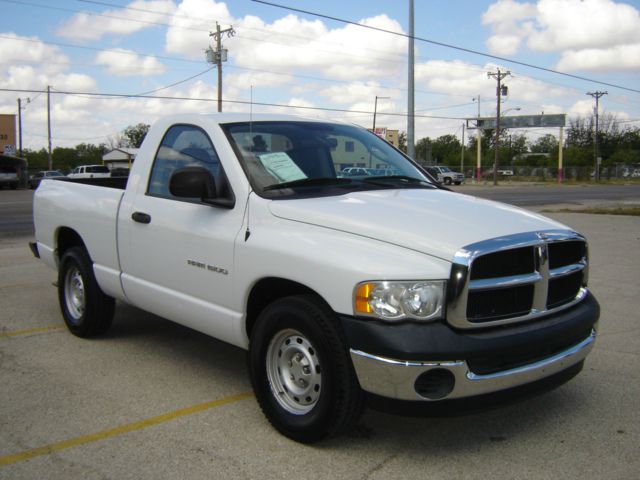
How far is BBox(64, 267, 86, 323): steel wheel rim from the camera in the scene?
566cm

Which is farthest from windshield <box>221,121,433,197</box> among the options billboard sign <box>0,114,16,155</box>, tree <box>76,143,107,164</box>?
tree <box>76,143,107,164</box>

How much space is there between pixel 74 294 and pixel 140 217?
5.20 feet

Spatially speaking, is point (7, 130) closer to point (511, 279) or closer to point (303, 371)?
point (303, 371)

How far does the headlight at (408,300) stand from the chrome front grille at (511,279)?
0.20 feet

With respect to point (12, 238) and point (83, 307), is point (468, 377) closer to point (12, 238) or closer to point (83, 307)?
point (83, 307)

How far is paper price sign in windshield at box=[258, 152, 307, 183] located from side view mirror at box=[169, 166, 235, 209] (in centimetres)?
34

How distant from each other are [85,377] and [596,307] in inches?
137

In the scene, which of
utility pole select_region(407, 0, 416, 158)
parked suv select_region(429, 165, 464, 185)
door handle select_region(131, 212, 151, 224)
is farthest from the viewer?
parked suv select_region(429, 165, 464, 185)

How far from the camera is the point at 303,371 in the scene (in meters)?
3.50

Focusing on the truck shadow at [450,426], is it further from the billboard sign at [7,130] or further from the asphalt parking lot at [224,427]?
the billboard sign at [7,130]

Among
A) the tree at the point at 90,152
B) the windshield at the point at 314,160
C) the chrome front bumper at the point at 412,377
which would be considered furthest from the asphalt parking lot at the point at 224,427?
the tree at the point at 90,152

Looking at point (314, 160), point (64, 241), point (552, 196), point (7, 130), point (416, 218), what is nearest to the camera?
point (416, 218)

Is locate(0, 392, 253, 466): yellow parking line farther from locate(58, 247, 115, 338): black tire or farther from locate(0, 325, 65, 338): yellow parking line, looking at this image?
locate(0, 325, 65, 338): yellow parking line

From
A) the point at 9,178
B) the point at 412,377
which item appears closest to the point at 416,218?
the point at 412,377
